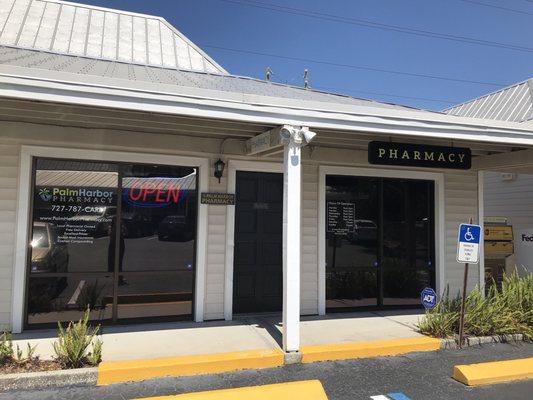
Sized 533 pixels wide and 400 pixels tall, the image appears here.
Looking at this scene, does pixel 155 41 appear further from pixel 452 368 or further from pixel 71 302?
pixel 452 368

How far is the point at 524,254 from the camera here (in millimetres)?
10414

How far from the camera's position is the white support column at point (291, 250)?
5.71 m


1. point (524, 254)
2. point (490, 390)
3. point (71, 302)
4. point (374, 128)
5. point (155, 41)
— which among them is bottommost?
point (490, 390)

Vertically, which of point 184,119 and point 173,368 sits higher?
point 184,119

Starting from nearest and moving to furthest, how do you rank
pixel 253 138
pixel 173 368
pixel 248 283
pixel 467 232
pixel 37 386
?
pixel 37 386, pixel 173 368, pixel 467 232, pixel 253 138, pixel 248 283

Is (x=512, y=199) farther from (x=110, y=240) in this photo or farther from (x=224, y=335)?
(x=110, y=240)

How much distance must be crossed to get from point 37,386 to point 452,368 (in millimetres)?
4683

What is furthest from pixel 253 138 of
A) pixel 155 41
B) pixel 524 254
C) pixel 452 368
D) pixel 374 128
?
pixel 524 254

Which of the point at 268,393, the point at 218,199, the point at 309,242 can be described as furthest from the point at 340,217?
the point at 268,393

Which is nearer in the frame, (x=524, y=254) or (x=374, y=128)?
(x=374, y=128)

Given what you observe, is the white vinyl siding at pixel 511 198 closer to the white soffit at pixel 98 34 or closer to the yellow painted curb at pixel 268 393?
the white soffit at pixel 98 34

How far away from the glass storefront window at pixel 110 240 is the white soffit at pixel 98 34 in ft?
9.70

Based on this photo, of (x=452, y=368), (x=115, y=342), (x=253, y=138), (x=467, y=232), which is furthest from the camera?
(x=253, y=138)

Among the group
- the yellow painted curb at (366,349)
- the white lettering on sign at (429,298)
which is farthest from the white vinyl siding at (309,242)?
the white lettering on sign at (429,298)
